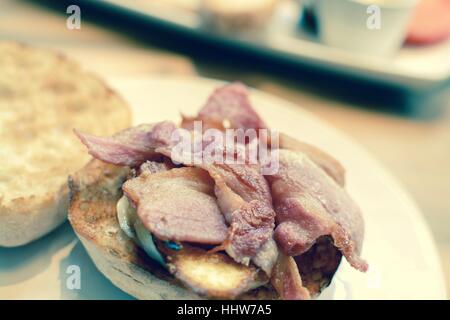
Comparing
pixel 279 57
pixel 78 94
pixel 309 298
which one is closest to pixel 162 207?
pixel 309 298

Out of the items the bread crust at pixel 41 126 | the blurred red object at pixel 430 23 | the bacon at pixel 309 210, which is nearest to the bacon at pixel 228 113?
the bacon at pixel 309 210

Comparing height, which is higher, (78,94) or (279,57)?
(279,57)

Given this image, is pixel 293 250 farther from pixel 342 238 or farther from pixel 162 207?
pixel 162 207

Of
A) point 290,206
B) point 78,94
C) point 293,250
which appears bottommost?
point 293,250

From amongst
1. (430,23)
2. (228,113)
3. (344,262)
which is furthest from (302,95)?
(344,262)

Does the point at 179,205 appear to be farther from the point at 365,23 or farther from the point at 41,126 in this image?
the point at 365,23
